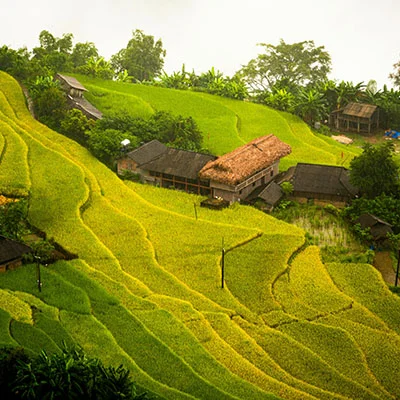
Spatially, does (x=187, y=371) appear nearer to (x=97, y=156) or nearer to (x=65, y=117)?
(x=97, y=156)

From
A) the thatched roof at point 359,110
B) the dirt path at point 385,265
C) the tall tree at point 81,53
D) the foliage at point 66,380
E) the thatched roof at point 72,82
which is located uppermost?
the tall tree at point 81,53

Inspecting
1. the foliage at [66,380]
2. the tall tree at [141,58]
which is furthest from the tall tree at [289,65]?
the foliage at [66,380]

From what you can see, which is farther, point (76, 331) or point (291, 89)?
point (291, 89)

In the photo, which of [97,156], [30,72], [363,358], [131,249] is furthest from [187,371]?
[30,72]

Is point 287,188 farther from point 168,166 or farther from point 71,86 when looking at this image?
point 71,86

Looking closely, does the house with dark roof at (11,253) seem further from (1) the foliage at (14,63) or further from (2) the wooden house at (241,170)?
(1) the foliage at (14,63)

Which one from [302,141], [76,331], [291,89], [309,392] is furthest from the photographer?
[291,89]
